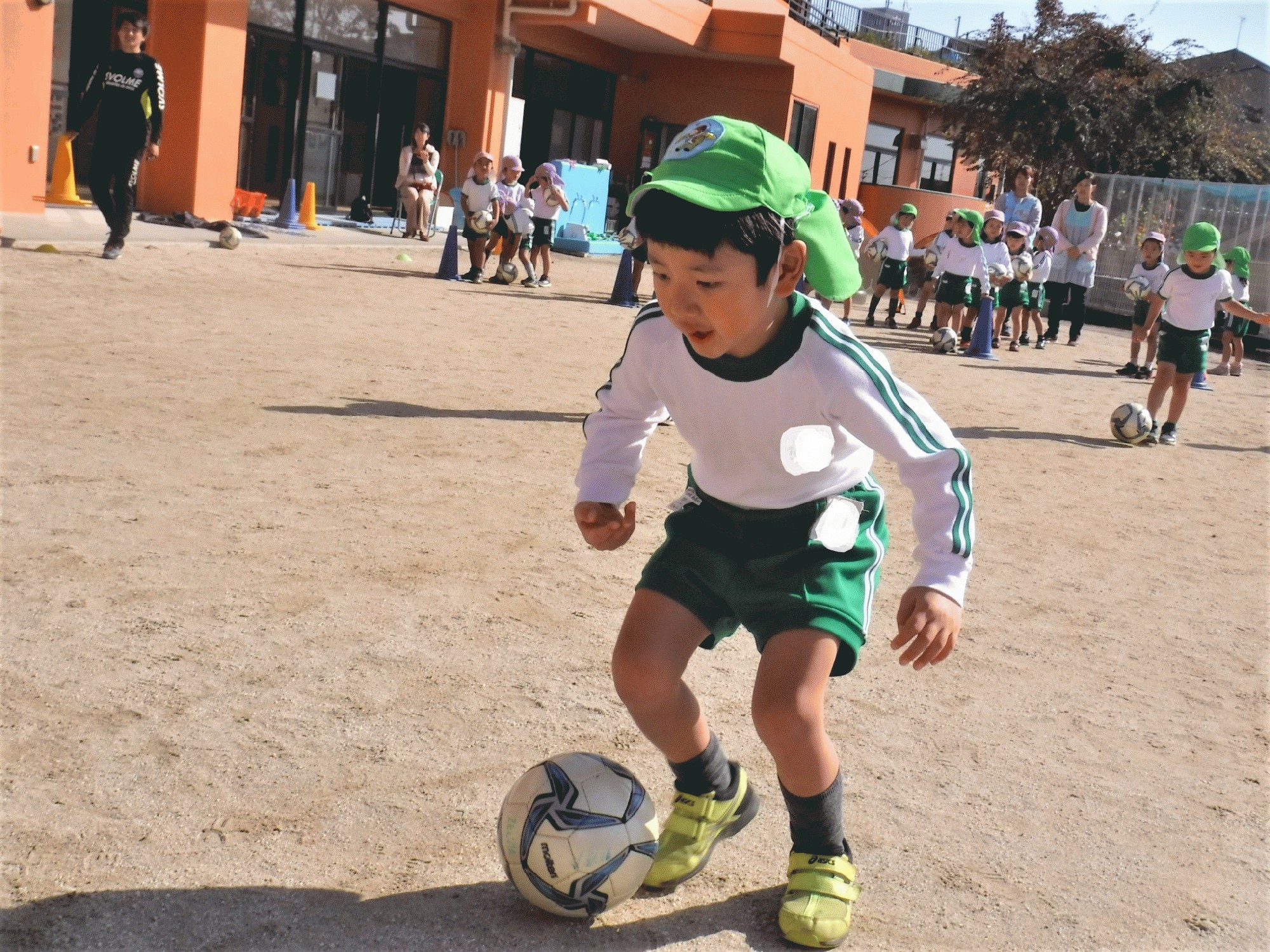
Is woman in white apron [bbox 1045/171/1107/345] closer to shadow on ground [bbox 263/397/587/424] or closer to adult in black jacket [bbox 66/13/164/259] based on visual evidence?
shadow on ground [bbox 263/397/587/424]

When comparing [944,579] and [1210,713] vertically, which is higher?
[944,579]

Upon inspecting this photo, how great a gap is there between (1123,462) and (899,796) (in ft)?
20.5

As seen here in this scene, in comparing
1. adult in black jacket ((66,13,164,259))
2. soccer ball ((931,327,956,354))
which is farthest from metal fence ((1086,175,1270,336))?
adult in black jacket ((66,13,164,259))

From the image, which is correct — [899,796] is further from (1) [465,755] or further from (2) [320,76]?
(2) [320,76]

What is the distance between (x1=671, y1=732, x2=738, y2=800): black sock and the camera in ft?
9.57

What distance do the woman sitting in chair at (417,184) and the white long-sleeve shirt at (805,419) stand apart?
56.4 feet

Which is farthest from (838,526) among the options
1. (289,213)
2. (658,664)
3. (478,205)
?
(289,213)

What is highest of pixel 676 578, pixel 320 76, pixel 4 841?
pixel 320 76

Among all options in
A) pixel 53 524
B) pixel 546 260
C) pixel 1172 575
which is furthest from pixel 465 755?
pixel 546 260

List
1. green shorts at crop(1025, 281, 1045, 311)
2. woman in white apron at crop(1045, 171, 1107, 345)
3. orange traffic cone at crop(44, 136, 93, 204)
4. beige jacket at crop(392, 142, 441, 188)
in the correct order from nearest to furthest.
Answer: orange traffic cone at crop(44, 136, 93, 204) < woman in white apron at crop(1045, 171, 1107, 345) < green shorts at crop(1025, 281, 1045, 311) < beige jacket at crop(392, 142, 441, 188)

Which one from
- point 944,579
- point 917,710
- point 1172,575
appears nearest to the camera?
point 944,579

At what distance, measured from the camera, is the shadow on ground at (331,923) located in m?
2.44

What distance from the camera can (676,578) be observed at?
2797 millimetres

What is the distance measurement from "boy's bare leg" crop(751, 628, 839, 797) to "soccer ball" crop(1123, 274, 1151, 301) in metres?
12.2
